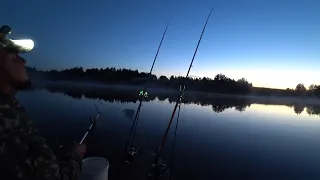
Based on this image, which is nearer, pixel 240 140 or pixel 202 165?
pixel 202 165

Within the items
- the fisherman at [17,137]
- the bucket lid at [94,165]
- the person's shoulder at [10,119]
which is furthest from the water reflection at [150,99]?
the person's shoulder at [10,119]

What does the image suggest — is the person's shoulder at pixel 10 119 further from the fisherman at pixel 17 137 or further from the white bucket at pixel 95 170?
the white bucket at pixel 95 170

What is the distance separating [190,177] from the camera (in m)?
8.21

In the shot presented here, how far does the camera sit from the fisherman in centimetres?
134

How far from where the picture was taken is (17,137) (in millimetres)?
1376

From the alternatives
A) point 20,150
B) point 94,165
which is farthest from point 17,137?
point 94,165

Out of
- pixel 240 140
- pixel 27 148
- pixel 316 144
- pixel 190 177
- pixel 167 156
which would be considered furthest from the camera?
pixel 316 144

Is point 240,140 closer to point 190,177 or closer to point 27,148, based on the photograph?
point 190,177

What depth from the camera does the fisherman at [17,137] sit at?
1.34 m

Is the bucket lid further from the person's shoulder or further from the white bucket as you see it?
the person's shoulder

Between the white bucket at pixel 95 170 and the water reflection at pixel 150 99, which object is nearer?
the white bucket at pixel 95 170

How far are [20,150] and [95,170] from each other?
10.9ft

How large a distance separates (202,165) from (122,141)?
4572 mm

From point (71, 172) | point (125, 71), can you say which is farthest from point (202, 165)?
point (125, 71)
